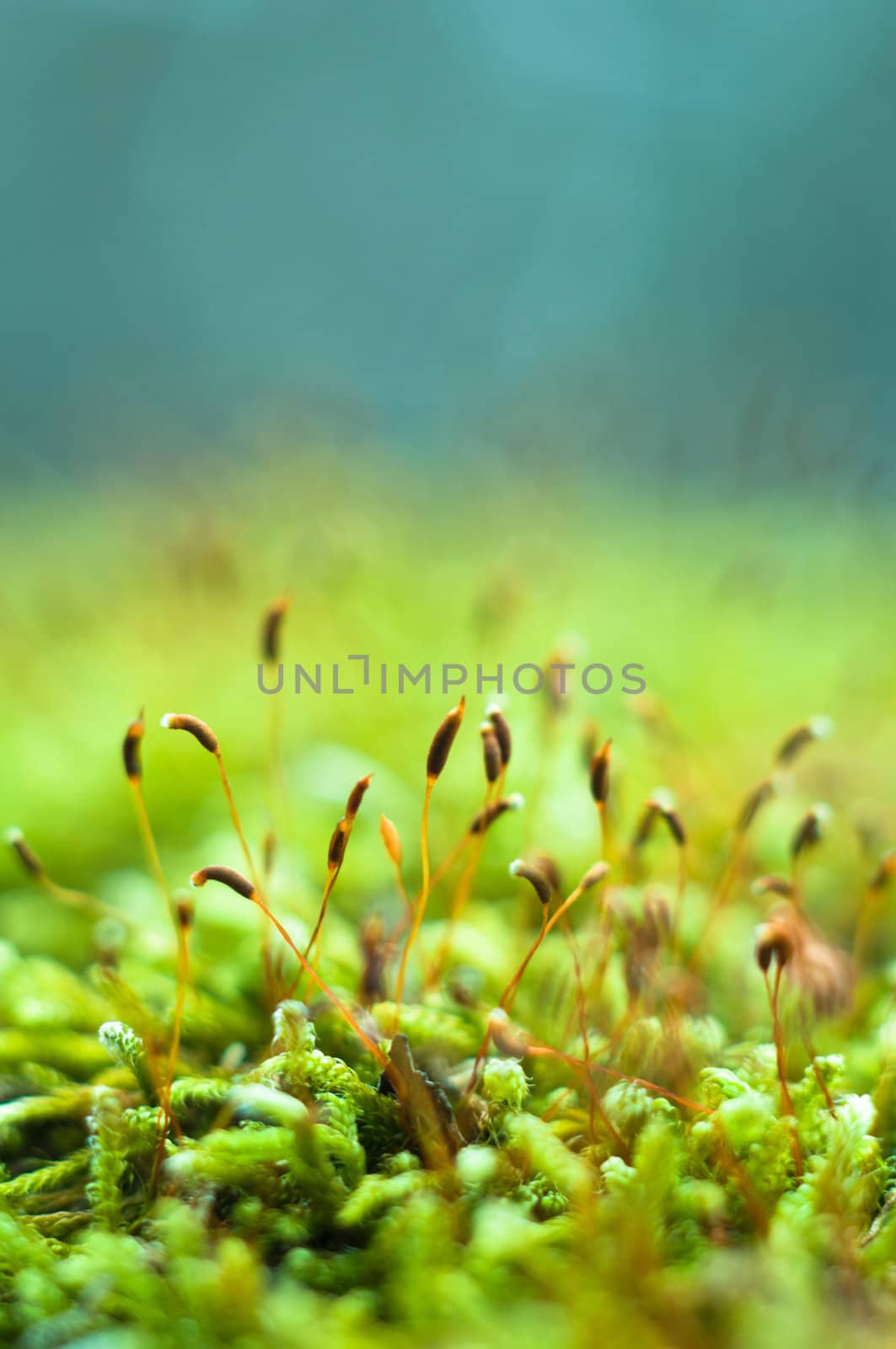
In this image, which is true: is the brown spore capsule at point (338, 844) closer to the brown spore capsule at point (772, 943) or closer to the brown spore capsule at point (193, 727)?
the brown spore capsule at point (193, 727)

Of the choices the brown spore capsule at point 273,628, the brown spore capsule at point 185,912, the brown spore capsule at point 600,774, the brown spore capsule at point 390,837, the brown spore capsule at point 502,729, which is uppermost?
the brown spore capsule at point 273,628

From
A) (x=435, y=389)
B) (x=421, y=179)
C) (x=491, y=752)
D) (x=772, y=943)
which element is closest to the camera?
(x=772, y=943)

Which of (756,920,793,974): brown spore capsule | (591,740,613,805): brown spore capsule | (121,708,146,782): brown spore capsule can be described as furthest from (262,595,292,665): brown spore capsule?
(756,920,793,974): brown spore capsule

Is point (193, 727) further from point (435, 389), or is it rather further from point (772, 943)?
point (435, 389)

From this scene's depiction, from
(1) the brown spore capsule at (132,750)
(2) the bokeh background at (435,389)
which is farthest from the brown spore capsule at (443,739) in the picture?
(2) the bokeh background at (435,389)

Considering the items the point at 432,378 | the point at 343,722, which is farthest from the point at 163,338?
the point at 343,722

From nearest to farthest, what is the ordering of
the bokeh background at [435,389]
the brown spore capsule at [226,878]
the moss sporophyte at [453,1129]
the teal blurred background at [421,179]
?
the moss sporophyte at [453,1129]
the brown spore capsule at [226,878]
the bokeh background at [435,389]
the teal blurred background at [421,179]

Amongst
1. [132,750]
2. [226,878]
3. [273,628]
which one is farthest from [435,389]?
[226,878]

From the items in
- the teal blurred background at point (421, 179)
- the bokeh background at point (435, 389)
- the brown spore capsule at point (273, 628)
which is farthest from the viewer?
the teal blurred background at point (421, 179)
